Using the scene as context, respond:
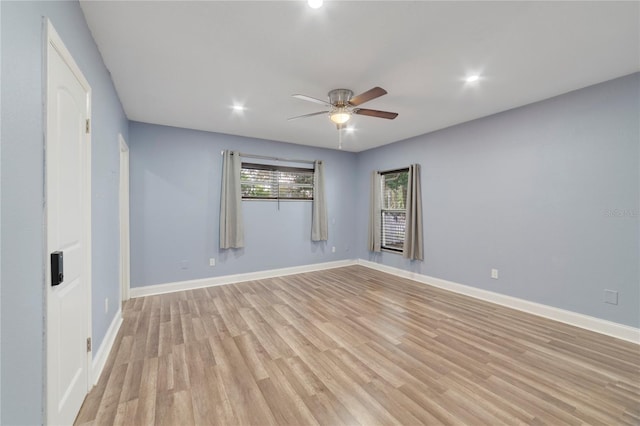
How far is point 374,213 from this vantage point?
5.73 m

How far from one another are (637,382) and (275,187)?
499cm

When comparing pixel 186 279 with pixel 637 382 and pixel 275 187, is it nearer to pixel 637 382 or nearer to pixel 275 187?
pixel 275 187

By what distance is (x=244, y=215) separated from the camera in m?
4.84

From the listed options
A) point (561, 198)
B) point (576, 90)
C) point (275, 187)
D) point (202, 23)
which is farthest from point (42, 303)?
point (576, 90)

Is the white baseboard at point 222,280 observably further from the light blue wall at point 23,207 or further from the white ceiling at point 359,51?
the light blue wall at point 23,207

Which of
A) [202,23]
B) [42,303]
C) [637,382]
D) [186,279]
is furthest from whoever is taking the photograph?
[186,279]

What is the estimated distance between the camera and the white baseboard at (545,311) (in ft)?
8.84

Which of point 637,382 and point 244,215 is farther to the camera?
point 244,215

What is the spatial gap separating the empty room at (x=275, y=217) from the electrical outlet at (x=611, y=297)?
22 millimetres

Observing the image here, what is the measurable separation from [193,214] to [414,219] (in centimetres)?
392

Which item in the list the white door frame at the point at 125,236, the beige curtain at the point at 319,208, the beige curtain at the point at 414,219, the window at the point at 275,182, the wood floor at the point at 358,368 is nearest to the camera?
the wood floor at the point at 358,368

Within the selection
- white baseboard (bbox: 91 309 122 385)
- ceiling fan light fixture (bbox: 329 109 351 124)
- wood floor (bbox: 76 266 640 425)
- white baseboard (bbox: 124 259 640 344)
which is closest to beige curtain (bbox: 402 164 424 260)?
white baseboard (bbox: 124 259 640 344)

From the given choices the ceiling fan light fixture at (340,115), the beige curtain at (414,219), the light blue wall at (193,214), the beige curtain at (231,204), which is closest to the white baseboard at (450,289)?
the light blue wall at (193,214)

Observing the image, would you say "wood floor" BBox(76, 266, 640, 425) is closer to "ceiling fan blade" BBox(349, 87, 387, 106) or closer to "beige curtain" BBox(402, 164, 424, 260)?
"beige curtain" BBox(402, 164, 424, 260)
